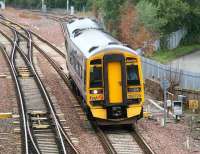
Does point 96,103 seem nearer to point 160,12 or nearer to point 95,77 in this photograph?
point 95,77

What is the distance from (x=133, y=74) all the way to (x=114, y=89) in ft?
2.97

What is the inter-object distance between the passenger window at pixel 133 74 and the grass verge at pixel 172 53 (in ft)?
57.3

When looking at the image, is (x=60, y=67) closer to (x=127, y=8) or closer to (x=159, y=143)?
(x=127, y=8)

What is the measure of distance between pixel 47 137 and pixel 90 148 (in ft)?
6.45

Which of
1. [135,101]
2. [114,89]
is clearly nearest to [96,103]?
[114,89]

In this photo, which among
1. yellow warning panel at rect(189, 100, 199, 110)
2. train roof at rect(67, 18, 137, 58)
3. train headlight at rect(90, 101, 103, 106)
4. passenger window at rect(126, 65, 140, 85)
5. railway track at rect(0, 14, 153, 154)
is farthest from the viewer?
yellow warning panel at rect(189, 100, 199, 110)

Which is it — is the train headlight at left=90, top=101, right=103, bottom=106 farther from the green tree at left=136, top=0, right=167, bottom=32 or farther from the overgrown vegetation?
the green tree at left=136, top=0, right=167, bottom=32

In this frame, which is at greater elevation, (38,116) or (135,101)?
(135,101)

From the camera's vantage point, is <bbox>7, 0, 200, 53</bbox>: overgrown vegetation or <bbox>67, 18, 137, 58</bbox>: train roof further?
<bbox>7, 0, 200, 53</bbox>: overgrown vegetation

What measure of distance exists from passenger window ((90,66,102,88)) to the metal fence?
832 centimetres

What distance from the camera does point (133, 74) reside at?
20.3 metres

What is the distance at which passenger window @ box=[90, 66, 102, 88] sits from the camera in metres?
20.1

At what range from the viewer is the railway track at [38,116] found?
18.4m

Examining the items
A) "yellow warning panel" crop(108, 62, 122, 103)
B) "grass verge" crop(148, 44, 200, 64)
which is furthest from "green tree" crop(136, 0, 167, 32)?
"yellow warning panel" crop(108, 62, 122, 103)
